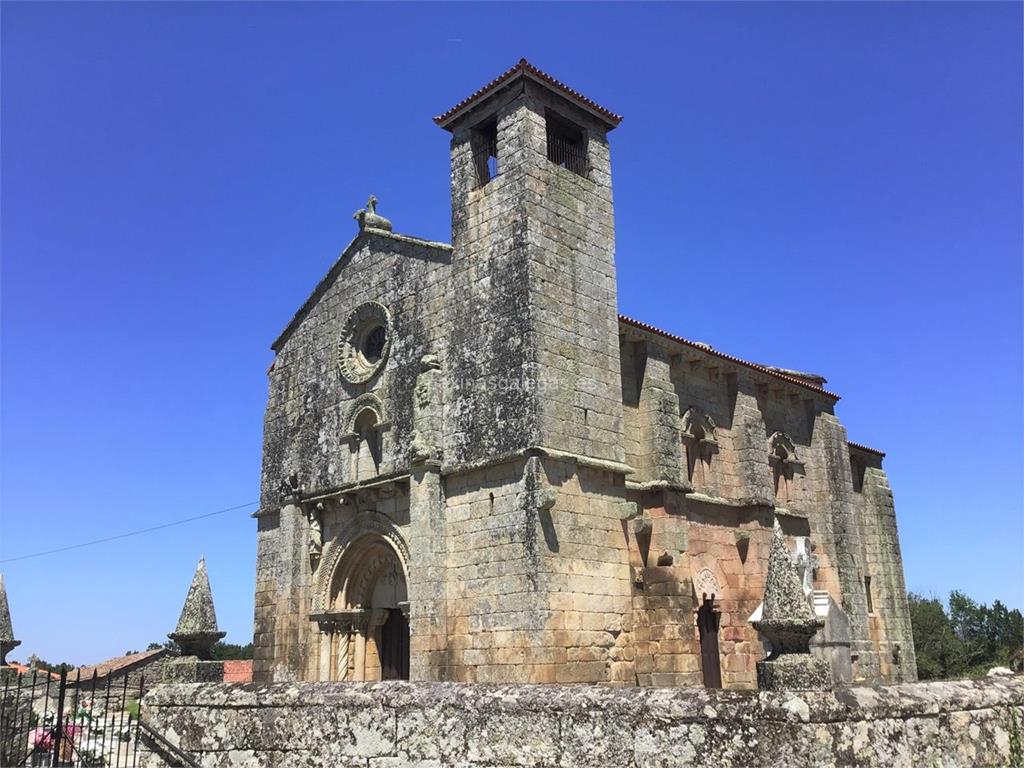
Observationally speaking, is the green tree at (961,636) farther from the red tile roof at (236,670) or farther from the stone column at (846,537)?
the red tile roof at (236,670)

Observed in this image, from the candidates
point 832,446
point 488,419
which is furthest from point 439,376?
point 832,446

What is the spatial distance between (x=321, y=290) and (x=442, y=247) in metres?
4.50

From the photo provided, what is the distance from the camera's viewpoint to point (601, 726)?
15.4ft

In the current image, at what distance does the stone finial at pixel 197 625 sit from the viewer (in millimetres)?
11156

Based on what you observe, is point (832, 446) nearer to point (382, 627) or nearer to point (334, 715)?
point (382, 627)

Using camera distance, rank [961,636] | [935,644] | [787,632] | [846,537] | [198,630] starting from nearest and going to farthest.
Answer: [787,632] → [198,630] → [846,537] → [935,644] → [961,636]

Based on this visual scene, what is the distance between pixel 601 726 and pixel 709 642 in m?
13.1

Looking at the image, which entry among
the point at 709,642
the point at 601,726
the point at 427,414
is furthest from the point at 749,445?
the point at 601,726

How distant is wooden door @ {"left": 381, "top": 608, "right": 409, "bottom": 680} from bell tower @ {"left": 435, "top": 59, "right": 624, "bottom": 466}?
4.12m

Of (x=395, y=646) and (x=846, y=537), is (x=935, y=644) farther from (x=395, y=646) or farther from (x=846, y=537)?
(x=395, y=646)

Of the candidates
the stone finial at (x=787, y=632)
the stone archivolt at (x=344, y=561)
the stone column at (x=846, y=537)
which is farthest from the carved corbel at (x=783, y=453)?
the stone finial at (x=787, y=632)

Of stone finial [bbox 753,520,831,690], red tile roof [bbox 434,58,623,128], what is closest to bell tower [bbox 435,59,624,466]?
red tile roof [bbox 434,58,623,128]

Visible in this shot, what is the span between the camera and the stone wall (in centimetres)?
442

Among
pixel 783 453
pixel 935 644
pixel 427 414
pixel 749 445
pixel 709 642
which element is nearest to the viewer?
pixel 427 414
